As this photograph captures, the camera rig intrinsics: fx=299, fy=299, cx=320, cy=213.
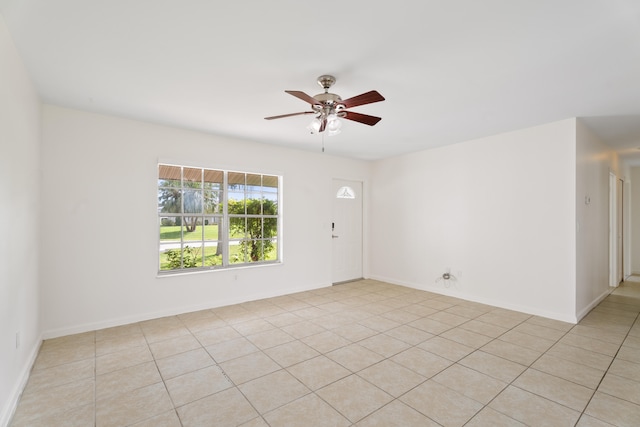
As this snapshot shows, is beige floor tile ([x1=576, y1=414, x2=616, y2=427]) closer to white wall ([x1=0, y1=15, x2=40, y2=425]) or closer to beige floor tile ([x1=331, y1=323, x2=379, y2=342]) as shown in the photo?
beige floor tile ([x1=331, y1=323, x2=379, y2=342])

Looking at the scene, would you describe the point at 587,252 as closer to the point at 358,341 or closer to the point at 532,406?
the point at 532,406

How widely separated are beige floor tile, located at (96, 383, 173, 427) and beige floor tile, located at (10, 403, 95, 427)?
0.17 ft

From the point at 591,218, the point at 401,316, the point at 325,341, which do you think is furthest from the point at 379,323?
the point at 591,218

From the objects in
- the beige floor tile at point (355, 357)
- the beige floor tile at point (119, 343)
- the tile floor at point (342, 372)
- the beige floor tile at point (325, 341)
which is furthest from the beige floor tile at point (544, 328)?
the beige floor tile at point (119, 343)

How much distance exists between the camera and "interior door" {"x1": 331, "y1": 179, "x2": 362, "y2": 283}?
606 centimetres

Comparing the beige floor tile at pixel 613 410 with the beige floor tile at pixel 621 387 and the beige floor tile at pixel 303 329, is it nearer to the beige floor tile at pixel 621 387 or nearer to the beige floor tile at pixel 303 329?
the beige floor tile at pixel 621 387

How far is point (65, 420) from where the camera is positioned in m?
2.00

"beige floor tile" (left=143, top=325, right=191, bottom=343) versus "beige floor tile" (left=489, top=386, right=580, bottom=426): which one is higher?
"beige floor tile" (left=489, top=386, right=580, bottom=426)

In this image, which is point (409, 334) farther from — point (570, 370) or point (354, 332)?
point (570, 370)

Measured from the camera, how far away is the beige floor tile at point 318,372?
2449mm

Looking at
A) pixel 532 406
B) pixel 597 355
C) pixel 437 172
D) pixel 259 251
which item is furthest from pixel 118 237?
pixel 597 355

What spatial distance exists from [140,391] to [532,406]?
115 inches

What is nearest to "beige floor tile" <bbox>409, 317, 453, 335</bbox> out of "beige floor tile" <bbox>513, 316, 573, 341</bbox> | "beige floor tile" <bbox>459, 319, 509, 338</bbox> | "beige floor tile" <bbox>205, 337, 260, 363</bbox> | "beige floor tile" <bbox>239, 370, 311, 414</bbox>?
"beige floor tile" <bbox>459, 319, 509, 338</bbox>

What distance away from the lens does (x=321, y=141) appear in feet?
15.9
